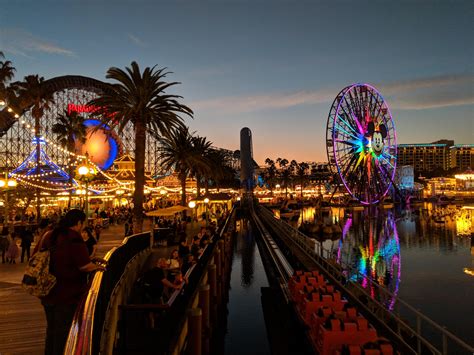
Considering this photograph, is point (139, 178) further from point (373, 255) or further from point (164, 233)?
point (373, 255)

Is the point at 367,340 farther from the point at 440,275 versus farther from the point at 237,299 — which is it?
the point at 440,275

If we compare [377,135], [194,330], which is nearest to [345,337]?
[194,330]

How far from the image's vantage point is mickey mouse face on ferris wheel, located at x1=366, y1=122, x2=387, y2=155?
75438 millimetres

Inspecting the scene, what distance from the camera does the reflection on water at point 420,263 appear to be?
22.7 metres

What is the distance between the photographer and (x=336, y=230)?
59000 millimetres

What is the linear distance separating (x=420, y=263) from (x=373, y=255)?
5.76 meters

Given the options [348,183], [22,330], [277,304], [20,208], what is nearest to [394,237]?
[348,183]

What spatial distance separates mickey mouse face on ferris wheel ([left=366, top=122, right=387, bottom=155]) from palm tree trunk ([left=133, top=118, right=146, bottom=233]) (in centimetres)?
5938

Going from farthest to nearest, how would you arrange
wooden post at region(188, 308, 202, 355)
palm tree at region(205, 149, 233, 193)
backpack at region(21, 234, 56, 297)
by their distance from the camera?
palm tree at region(205, 149, 233, 193) → wooden post at region(188, 308, 202, 355) → backpack at region(21, 234, 56, 297)

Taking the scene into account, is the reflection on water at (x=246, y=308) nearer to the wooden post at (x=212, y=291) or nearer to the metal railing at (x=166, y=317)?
the wooden post at (x=212, y=291)

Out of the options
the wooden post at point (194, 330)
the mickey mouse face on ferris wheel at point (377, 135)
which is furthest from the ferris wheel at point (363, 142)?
the wooden post at point (194, 330)

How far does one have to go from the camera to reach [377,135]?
3012 inches

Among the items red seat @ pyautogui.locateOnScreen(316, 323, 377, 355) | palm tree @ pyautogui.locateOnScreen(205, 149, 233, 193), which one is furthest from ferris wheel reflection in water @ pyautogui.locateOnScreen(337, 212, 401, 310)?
palm tree @ pyautogui.locateOnScreen(205, 149, 233, 193)

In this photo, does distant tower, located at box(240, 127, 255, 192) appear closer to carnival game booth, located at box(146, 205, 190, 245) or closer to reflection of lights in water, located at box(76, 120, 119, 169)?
reflection of lights in water, located at box(76, 120, 119, 169)
